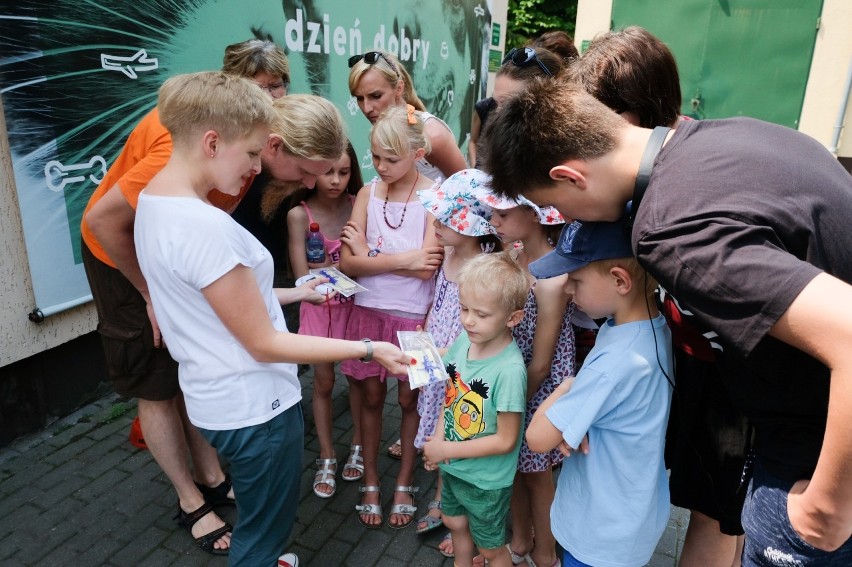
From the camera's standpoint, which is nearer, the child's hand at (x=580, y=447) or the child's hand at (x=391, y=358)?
the child's hand at (x=580, y=447)

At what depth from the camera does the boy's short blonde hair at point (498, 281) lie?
2.11 meters

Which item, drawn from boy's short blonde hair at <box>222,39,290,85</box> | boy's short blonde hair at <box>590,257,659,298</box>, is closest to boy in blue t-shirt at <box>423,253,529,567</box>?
boy's short blonde hair at <box>590,257,659,298</box>

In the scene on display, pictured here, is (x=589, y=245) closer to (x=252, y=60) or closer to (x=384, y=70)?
(x=384, y=70)

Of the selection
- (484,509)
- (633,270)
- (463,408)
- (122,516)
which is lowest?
(122,516)

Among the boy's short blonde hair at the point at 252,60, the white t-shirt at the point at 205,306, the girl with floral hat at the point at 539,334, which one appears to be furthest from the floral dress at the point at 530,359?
the boy's short blonde hair at the point at 252,60

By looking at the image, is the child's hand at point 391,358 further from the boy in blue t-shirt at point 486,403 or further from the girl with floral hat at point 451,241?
the girl with floral hat at point 451,241

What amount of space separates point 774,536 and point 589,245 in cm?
89

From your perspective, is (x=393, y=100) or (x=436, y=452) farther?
(x=393, y=100)

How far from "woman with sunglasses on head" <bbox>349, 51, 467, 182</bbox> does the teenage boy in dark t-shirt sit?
1.61 metres

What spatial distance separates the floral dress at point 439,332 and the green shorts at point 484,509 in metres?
0.39

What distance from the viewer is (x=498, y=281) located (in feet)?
6.93

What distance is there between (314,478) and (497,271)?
6.18ft

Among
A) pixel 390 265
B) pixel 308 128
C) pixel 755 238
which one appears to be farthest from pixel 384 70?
pixel 755 238

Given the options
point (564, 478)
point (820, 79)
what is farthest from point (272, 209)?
point (820, 79)
